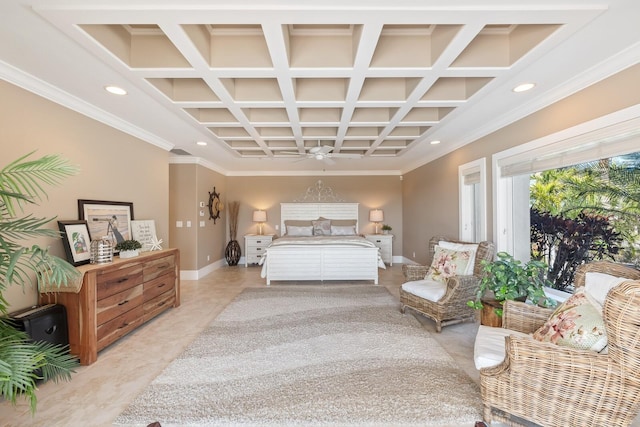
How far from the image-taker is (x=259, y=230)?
6949 mm

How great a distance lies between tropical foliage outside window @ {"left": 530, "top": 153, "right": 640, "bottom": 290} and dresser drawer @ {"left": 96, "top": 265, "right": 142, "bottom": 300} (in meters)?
4.58

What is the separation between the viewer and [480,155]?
362 centimetres

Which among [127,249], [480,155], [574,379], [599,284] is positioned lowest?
[574,379]

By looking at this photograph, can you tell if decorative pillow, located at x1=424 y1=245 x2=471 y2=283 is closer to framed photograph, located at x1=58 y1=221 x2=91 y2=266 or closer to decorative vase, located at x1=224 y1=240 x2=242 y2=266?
framed photograph, located at x1=58 y1=221 x2=91 y2=266

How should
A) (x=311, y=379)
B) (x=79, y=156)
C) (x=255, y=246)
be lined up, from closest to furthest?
(x=311, y=379), (x=79, y=156), (x=255, y=246)

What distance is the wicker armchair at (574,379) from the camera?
126cm

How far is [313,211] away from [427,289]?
4287 millimetres

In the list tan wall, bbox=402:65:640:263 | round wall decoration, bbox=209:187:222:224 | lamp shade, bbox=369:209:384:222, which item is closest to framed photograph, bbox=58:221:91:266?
round wall decoration, bbox=209:187:222:224

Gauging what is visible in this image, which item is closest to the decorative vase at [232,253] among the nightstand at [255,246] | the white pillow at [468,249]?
the nightstand at [255,246]

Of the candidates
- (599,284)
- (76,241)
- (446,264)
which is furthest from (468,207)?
(76,241)

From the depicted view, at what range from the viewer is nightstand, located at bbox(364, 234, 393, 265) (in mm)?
6562

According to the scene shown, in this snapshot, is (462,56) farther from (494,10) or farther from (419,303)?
(419,303)

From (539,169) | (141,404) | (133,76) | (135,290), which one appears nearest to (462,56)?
(539,169)

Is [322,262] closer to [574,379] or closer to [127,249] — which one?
[127,249]
